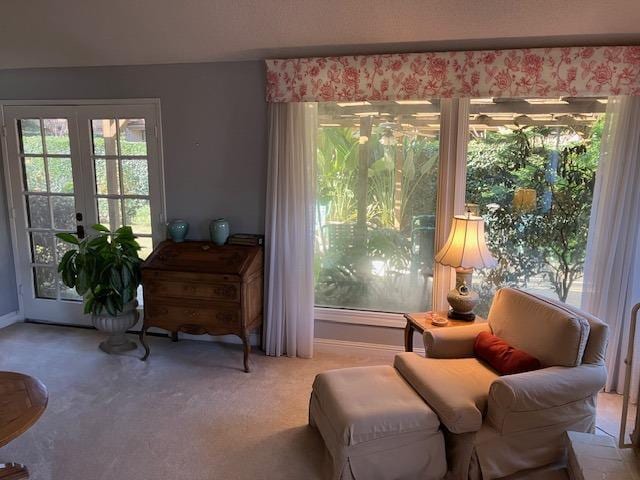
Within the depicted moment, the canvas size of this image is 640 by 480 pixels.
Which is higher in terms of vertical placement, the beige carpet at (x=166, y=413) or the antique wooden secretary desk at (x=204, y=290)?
the antique wooden secretary desk at (x=204, y=290)

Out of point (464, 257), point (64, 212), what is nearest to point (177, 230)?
point (64, 212)

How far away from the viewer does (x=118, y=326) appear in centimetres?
361

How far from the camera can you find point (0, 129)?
3.96m

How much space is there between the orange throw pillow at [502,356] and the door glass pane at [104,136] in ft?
10.5

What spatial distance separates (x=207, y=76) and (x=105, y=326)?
2119 mm

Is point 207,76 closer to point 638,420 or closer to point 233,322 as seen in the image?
point 233,322

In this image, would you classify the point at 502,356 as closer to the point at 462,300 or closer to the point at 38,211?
the point at 462,300

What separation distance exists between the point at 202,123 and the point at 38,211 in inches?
71.4

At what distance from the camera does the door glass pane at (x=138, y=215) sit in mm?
3844

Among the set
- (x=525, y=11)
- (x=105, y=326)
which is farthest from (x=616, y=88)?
(x=105, y=326)

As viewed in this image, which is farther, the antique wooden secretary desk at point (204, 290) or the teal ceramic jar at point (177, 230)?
the teal ceramic jar at point (177, 230)

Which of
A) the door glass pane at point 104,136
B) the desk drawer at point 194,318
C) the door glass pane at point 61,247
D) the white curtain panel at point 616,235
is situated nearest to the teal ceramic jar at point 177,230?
the desk drawer at point 194,318

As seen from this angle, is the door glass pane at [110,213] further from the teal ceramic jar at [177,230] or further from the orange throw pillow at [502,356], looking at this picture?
the orange throw pillow at [502,356]

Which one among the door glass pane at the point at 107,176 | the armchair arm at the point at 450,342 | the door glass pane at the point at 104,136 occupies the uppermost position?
the door glass pane at the point at 104,136
